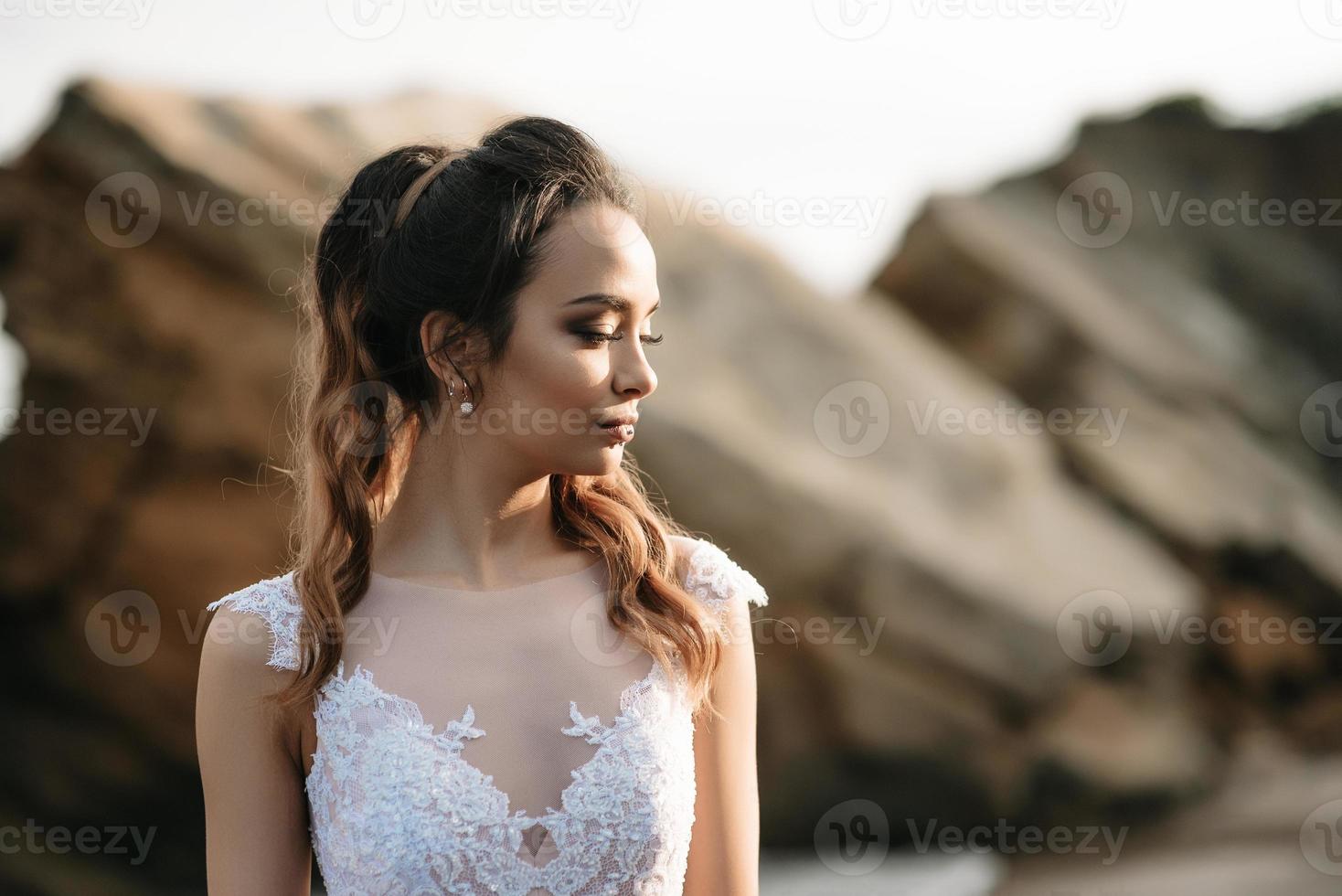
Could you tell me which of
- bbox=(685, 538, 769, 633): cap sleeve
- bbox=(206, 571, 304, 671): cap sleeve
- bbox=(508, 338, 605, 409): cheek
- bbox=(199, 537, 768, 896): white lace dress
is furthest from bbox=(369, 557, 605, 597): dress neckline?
bbox=(508, 338, 605, 409): cheek

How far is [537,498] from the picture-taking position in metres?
2.42

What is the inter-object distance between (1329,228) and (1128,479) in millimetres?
3952

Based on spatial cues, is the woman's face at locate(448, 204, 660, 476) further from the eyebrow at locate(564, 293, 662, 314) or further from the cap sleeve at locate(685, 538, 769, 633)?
the cap sleeve at locate(685, 538, 769, 633)

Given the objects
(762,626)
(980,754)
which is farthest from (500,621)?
(980,754)

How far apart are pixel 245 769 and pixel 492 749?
0.42 meters

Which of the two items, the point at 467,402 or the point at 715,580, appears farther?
the point at 715,580

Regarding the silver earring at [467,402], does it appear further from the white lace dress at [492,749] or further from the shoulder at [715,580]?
the shoulder at [715,580]

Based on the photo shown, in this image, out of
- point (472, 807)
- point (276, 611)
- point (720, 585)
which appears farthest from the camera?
point (720, 585)

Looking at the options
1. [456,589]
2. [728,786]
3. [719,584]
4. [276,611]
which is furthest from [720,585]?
[276,611]

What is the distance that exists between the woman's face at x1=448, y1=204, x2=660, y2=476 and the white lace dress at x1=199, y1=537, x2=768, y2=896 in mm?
322

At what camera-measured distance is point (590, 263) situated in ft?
7.25

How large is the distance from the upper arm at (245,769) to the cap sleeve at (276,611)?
0.07 feet

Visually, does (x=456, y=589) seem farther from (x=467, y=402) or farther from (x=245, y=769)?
(x=245, y=769)

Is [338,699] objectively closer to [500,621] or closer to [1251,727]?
[500,621]
